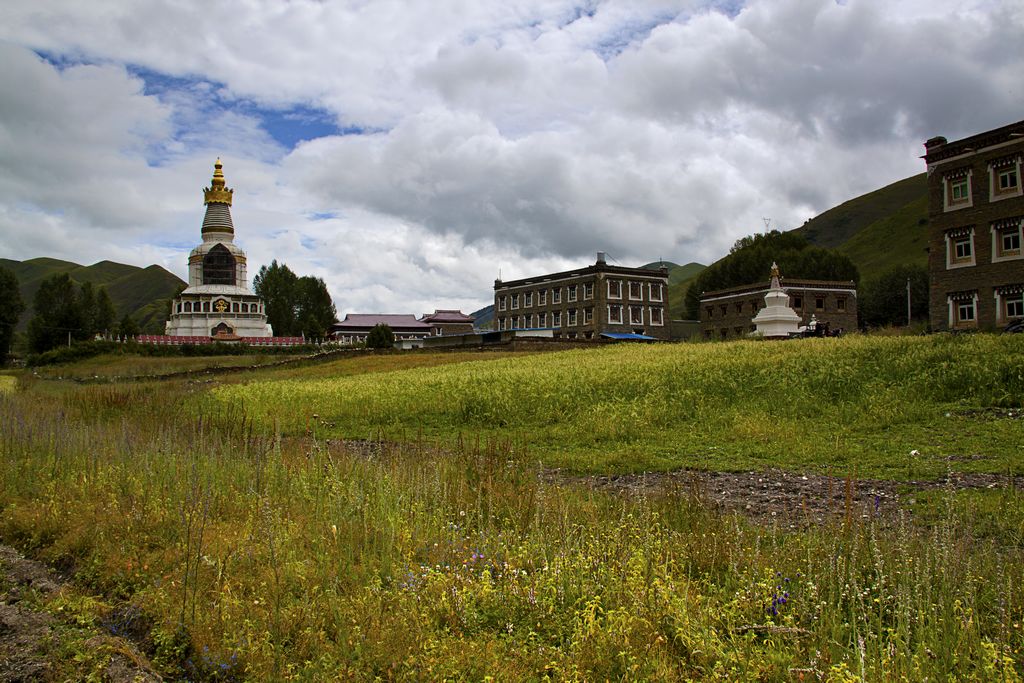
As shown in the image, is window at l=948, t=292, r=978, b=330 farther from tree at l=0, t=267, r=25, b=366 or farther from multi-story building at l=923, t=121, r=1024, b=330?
tree at l=0, t=267, r=25, b=366

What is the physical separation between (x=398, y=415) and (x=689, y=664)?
1520 centimetres

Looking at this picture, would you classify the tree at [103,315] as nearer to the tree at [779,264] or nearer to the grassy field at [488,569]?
the tree at [779,264]

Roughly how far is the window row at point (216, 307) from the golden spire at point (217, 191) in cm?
1796

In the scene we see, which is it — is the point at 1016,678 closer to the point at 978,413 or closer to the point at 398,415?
the point at 978,413

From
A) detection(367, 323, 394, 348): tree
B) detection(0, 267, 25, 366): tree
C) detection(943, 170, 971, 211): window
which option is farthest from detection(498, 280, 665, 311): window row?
detection(0, 267, 25, 366): tree

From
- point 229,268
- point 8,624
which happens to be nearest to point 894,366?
point 8,624

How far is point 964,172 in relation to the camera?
40.1m

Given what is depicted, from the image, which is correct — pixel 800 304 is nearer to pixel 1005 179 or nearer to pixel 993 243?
pixel 993 243

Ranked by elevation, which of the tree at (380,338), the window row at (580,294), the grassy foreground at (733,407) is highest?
the window row at (580,294)

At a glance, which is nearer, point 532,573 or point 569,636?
point 569,636

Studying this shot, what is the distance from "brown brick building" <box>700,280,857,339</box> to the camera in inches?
2881

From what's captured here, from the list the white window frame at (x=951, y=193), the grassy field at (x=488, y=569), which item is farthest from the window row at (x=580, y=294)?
the grassy field at (x=488, y=569)

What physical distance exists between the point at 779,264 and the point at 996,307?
53.5 metres

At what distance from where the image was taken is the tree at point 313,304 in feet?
345
